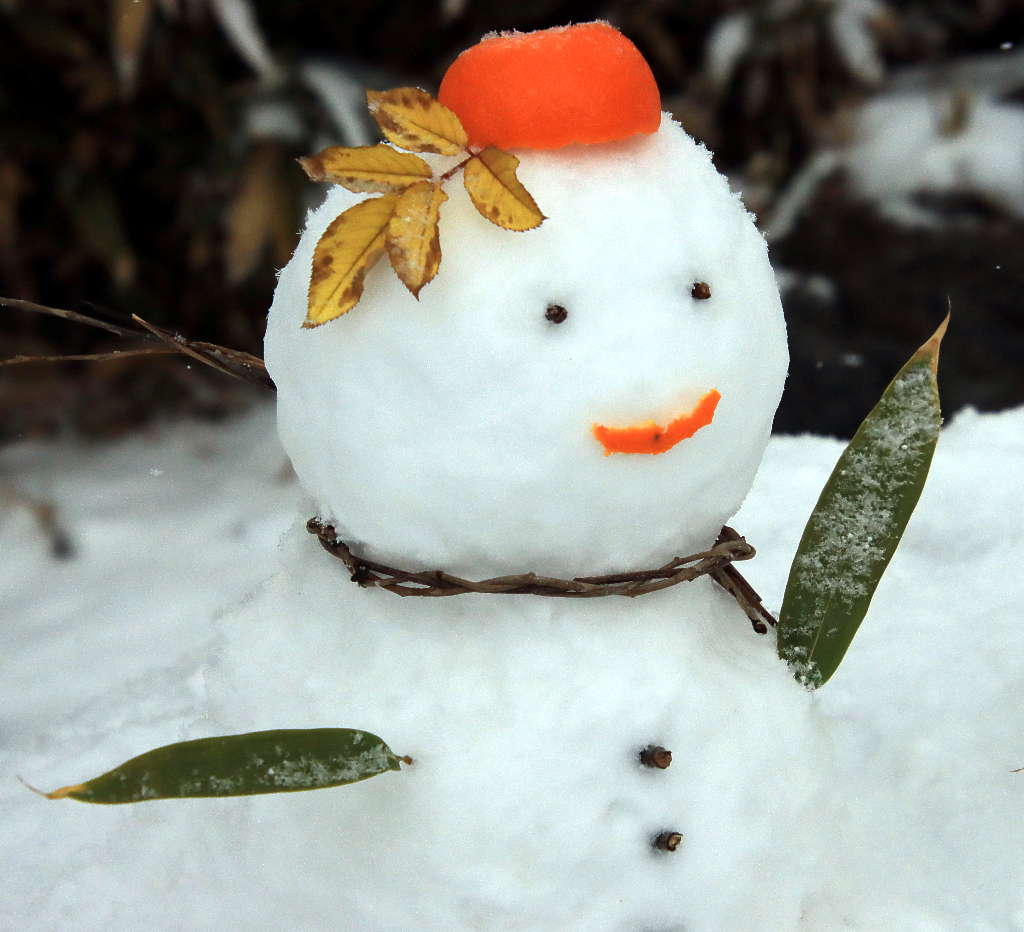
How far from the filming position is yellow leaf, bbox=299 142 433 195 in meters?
0.61

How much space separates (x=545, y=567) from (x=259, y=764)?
0.64 ft

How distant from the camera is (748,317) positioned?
25.6 inches

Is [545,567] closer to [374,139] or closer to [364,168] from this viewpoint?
[364,168]

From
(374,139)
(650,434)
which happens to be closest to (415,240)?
(650,434)

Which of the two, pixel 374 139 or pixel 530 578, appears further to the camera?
pixel 374 139

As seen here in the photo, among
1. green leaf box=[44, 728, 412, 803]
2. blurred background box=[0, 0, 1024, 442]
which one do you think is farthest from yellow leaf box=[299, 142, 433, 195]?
blurred background box=[0, 0, 1024, 442]

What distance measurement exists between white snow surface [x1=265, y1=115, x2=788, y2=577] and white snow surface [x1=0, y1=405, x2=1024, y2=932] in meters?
0.07

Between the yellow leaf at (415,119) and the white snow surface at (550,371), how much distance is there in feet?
0.10

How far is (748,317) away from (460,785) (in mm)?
315

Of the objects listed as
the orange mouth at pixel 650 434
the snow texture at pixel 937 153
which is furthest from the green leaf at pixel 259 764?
the snow texture at pixel 937 153

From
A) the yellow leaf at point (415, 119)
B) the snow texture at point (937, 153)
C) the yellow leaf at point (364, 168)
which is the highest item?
the yellow leaf at point (415, 119)

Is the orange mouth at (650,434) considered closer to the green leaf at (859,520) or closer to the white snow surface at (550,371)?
the white snow surface at (550,371)

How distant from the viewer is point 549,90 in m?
0.61

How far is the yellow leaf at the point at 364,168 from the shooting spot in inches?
23.9
